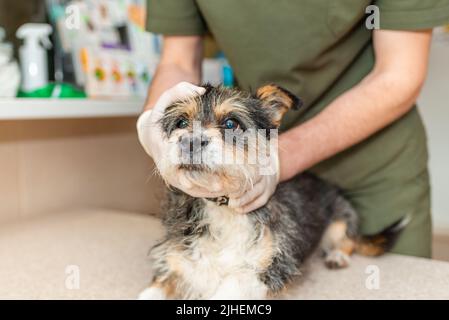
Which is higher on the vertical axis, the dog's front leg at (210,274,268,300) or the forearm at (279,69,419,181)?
the forearm at (279,69,419,181)

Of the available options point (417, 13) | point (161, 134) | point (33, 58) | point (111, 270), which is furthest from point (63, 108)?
point (417, 13)

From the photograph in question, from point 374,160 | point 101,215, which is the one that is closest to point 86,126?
point 101,215

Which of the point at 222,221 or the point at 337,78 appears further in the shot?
the point at 337,78

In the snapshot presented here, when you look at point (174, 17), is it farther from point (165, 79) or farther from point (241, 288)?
point (241, 288)

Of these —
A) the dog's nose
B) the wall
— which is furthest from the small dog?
the wall

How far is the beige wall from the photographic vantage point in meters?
1.56

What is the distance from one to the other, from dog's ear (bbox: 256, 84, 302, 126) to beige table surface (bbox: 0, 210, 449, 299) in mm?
367

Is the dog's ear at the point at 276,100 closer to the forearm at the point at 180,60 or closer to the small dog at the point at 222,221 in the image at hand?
the small dog at the point at 222,221

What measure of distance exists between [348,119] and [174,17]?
0.49 m

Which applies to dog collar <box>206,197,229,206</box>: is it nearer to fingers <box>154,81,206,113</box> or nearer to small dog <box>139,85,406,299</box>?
small dog <box>139,85,406,299</box>

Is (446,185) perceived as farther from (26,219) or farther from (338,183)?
(26,219)

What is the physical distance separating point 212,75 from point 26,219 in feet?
2.75

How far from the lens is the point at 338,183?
4.26ft

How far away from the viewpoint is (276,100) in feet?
2.93
